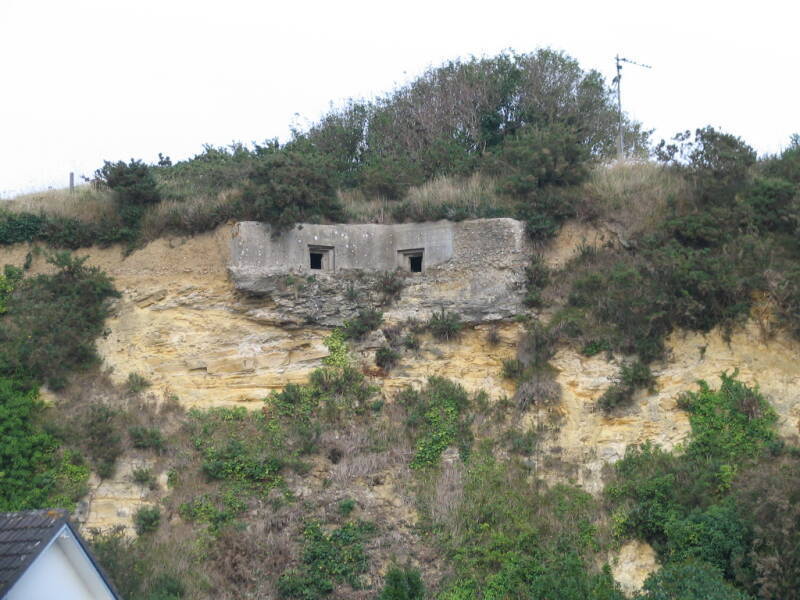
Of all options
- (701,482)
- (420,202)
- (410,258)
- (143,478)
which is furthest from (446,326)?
(143,478)

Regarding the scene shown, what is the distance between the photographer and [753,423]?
1373 cm

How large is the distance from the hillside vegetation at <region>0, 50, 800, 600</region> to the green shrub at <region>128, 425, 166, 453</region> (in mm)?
38

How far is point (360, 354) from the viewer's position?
54.0 feet

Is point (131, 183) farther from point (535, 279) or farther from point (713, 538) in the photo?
point (713, 538)

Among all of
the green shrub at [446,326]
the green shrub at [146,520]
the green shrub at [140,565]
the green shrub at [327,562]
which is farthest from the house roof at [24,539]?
the green shrub at [446,326]

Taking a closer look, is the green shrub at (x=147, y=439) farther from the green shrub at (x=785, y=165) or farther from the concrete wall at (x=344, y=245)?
A: the green shrub at (x=785, y=165)

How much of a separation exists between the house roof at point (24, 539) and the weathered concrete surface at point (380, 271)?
27.4 feet

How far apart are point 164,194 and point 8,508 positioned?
23.0 ft

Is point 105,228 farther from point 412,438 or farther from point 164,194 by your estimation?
point 412,438

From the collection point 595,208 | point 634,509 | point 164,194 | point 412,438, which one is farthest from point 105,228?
point 634,509

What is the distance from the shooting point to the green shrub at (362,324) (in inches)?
654

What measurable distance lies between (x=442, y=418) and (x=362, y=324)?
7.98 ft

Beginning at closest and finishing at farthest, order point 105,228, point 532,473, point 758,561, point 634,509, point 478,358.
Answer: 1. point 758,561
2. point 634,509
3. point 532,473
4. point 478,358
5. point 105,228

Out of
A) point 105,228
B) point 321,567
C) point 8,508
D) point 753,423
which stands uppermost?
point 105,228
